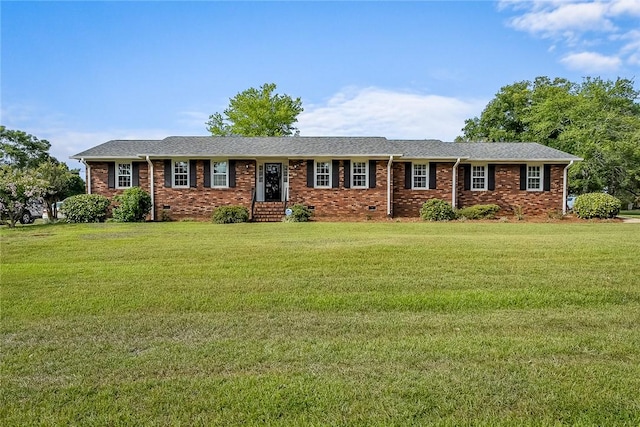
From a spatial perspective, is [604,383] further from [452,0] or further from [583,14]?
[583,14]

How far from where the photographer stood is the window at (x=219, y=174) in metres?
21.2

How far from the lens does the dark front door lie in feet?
72.5

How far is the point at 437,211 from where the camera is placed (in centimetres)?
1920

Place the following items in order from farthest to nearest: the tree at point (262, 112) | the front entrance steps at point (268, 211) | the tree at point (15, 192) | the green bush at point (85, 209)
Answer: the tree at point (262, 112) < the front entrance steps at point (268, 211) < the green bush at point (85, 209) < the tree at point (15, 192)

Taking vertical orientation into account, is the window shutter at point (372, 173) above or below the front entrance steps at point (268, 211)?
above

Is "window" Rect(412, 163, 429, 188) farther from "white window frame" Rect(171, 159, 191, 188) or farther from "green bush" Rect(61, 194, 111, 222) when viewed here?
"green bush" Rect(61, 194, 111, 222)

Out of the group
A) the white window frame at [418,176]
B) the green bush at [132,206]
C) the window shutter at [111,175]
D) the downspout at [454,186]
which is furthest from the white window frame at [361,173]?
the window shutter at [111,175]


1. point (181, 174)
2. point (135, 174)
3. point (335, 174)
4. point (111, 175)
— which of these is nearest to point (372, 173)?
point (335, 174)

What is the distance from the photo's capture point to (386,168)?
20.8 meters

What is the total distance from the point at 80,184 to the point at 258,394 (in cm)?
3860

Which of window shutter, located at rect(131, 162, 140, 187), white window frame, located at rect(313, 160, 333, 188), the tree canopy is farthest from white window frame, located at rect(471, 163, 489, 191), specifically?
the tree canopy

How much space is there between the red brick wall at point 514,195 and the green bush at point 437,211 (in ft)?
8.44

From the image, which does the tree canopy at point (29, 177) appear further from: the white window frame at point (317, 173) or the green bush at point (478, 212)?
the green bush at point (478, 212)

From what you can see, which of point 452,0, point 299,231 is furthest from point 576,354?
point 452,0
